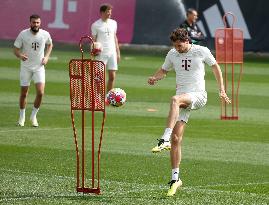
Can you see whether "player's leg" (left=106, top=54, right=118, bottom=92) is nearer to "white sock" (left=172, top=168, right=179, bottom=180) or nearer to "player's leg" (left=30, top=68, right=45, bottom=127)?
"player's leg" (left=30, top=68, right=45, bottom=127)

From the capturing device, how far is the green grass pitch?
1488cm

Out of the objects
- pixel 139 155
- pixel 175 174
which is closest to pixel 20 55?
pixel 139 155

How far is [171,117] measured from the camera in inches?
581

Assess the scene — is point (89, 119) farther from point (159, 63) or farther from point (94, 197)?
point (159, 63)

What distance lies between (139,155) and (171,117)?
4.06m

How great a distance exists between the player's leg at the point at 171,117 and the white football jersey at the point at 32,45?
8504mm

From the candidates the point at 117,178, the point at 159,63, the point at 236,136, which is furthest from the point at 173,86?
the point at 117,178

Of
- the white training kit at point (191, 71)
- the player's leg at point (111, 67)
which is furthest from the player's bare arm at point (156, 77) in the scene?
the player's leg at point (111, 67)

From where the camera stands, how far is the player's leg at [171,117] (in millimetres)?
14477

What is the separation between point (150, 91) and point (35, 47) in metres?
7.90

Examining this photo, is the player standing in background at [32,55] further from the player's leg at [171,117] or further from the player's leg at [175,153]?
the player's leg at [175,153]

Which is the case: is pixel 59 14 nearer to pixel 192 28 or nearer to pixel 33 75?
pixel 192 28

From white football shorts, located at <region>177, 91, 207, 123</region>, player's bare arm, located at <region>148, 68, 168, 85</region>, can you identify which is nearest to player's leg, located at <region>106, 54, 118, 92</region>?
player's bare arm, located at <region>148, 68, 168, 85</region>

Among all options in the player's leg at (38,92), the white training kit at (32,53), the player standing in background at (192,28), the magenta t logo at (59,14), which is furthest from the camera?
the magenta t logo at (59,14)
